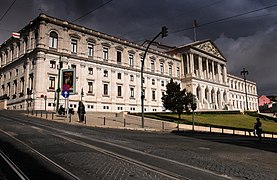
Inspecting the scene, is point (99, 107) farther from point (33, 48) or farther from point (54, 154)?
point (54, 154)

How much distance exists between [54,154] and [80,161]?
142 cm

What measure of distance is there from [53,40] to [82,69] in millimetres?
7621

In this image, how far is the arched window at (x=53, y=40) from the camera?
141 feet

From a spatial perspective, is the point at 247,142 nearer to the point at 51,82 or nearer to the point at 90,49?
the point at 51,82

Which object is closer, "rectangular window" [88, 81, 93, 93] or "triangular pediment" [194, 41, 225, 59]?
"rectangular window" [88, 81, 93, 93]

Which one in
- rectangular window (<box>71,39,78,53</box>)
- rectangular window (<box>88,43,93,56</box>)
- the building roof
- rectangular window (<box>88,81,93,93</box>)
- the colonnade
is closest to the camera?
rectangular window (<box>71,39,78,53</box>)

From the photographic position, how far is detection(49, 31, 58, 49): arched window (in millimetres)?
42906

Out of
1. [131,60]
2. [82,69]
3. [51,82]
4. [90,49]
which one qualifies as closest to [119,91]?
[131,60]

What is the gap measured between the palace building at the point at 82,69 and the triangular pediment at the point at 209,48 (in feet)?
14.0

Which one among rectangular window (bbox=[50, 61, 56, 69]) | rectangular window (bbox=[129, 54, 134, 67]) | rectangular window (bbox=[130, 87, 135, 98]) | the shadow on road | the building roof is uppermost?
the building roof

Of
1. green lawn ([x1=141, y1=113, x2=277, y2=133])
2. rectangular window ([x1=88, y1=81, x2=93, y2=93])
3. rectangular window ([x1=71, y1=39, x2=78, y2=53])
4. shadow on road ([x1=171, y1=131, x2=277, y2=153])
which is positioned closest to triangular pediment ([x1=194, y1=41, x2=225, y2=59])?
green lawn ([x1=141, y1=113, x2=277, y2=133])

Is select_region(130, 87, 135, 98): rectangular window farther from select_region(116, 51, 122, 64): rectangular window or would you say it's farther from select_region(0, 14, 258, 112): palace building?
select_region(116, 51, 122, 64): rectangular window

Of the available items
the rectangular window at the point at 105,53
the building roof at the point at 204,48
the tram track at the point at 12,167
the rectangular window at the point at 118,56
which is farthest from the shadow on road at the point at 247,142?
the building roof at the point at 204,48

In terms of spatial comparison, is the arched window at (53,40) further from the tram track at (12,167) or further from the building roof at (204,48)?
the building roof at (204,48)
